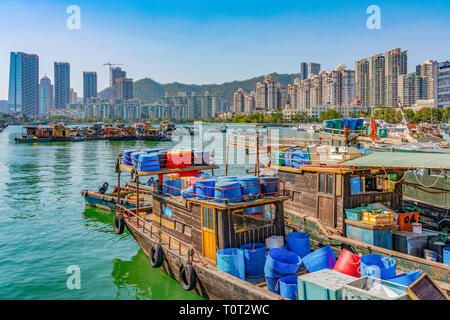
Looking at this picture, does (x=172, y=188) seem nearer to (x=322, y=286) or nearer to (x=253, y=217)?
(x=253, y=217)

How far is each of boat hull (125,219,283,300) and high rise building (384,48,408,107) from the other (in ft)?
580

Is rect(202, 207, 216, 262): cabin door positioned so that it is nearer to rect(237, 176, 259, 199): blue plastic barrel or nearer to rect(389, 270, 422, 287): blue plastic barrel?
rect(237, 176, 259, 199): blue plastic barrel

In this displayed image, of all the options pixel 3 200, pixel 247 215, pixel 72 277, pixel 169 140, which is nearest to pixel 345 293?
pixel 247 215

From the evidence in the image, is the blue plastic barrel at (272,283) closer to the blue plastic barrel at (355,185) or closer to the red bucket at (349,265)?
the red bucket at (349,265)

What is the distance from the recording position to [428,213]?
50.2 ft

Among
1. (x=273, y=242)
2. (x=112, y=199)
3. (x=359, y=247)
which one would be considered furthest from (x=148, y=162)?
(x=112, y=199)

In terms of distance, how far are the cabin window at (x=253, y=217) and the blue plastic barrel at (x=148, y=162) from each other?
3.49m

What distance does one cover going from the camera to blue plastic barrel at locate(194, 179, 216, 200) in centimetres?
1023

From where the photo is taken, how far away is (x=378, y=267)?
27.6 ft

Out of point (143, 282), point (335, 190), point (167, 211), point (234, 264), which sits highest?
point (335, 190)

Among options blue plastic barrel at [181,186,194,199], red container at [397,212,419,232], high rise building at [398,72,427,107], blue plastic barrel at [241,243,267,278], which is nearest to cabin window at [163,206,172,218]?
blue plastic barrel at [181,186,194,199]

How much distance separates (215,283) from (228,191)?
2389 mm

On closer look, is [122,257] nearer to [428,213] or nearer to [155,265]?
[155,265]
